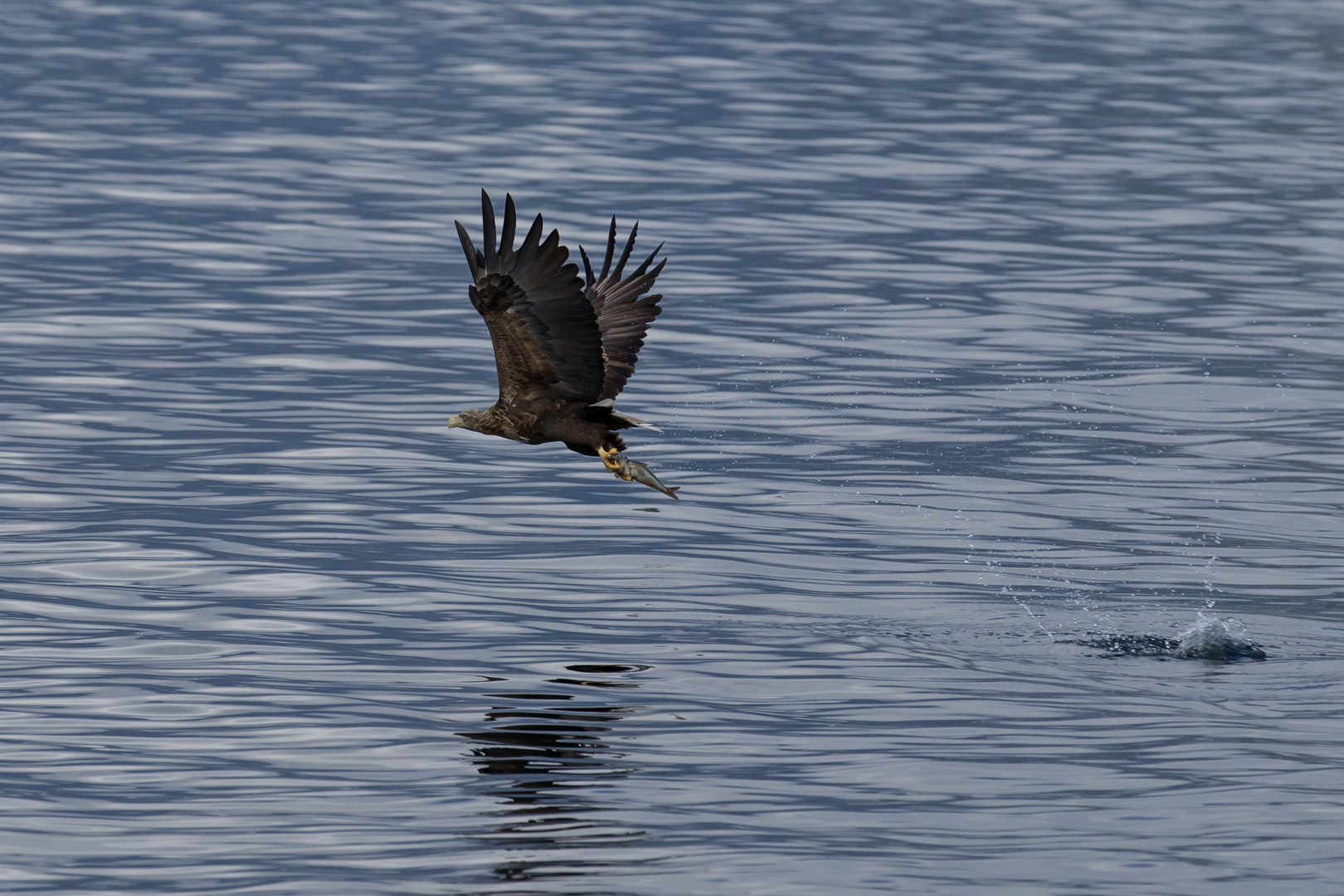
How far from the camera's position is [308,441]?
15.5m

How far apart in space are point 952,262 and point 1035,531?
8.98 metres

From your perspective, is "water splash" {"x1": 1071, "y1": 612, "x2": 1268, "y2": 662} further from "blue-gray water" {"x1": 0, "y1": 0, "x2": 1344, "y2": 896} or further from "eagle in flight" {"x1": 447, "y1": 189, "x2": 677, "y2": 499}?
"eagle in flight" {"x1": 447, "y1": 189, "x2": 677, "y2": 499}

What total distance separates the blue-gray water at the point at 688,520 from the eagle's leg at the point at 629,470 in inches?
33.8

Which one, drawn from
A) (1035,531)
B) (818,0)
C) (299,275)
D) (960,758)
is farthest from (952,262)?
(818,0)

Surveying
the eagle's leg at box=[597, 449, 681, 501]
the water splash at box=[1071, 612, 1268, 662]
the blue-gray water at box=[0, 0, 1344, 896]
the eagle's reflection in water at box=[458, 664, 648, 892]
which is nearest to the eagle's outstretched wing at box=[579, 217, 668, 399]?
the eagle's leg at box=[597, 449, 681, 501]

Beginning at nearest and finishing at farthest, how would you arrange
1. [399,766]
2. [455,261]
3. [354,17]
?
[399,766] < [455,261] < [354,17]

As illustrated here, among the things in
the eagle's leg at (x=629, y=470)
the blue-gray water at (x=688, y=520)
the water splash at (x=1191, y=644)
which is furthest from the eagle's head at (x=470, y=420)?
the water splash at (x=1191, y=644)

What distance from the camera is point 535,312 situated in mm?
10836

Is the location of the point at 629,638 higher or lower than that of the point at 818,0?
lower

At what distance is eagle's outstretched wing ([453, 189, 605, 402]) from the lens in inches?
413

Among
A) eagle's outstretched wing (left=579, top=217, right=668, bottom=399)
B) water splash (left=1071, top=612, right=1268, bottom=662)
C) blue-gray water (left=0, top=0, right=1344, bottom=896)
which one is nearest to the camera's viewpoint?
blue-gray water (left=0, top=0, right=1344, bottom=896)

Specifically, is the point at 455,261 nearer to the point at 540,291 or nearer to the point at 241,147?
the point at 241,147

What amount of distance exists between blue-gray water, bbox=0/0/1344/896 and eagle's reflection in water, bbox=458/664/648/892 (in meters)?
0.03

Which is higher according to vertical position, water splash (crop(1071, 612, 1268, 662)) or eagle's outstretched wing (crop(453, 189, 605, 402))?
eagle's outstretched wing (crop(453, 189, 605, 402))
